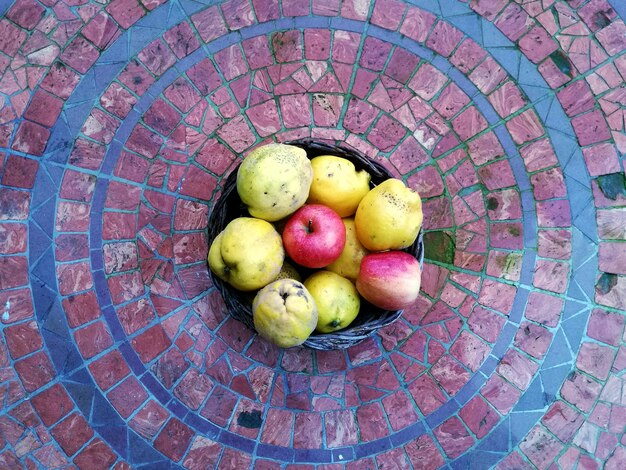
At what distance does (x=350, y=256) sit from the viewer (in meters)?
1.83

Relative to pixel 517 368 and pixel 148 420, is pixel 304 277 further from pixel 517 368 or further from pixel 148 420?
pixel 517 368

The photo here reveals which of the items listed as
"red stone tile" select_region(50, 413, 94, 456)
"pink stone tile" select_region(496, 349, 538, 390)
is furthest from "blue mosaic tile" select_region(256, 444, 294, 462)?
"pink stone tile" select_region(496, 349, 538, 390)

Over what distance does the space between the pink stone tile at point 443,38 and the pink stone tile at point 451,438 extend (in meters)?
1.49

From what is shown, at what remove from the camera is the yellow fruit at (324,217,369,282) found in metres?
1.82

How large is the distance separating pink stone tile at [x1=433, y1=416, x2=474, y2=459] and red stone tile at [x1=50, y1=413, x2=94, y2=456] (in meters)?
1.33

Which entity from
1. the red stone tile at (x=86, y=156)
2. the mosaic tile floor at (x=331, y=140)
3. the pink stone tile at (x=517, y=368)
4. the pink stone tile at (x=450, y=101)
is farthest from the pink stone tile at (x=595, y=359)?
the red stone tile at (x=86, y=156)

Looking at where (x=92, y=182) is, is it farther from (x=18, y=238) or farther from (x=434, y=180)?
(x=434, y=180)

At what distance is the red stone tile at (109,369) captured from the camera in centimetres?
204

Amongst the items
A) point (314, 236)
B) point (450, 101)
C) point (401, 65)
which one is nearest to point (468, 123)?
point (450, 101)

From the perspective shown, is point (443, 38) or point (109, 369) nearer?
point (109, 369)

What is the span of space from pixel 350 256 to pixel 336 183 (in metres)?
→ 0.25

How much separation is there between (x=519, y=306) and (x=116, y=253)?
1594 mm

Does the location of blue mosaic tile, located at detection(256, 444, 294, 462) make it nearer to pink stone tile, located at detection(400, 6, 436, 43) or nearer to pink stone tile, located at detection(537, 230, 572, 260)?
pink stone tile, located at detection(537, 230, 572, 260)

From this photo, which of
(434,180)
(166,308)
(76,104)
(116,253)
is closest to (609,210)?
(434,180)
